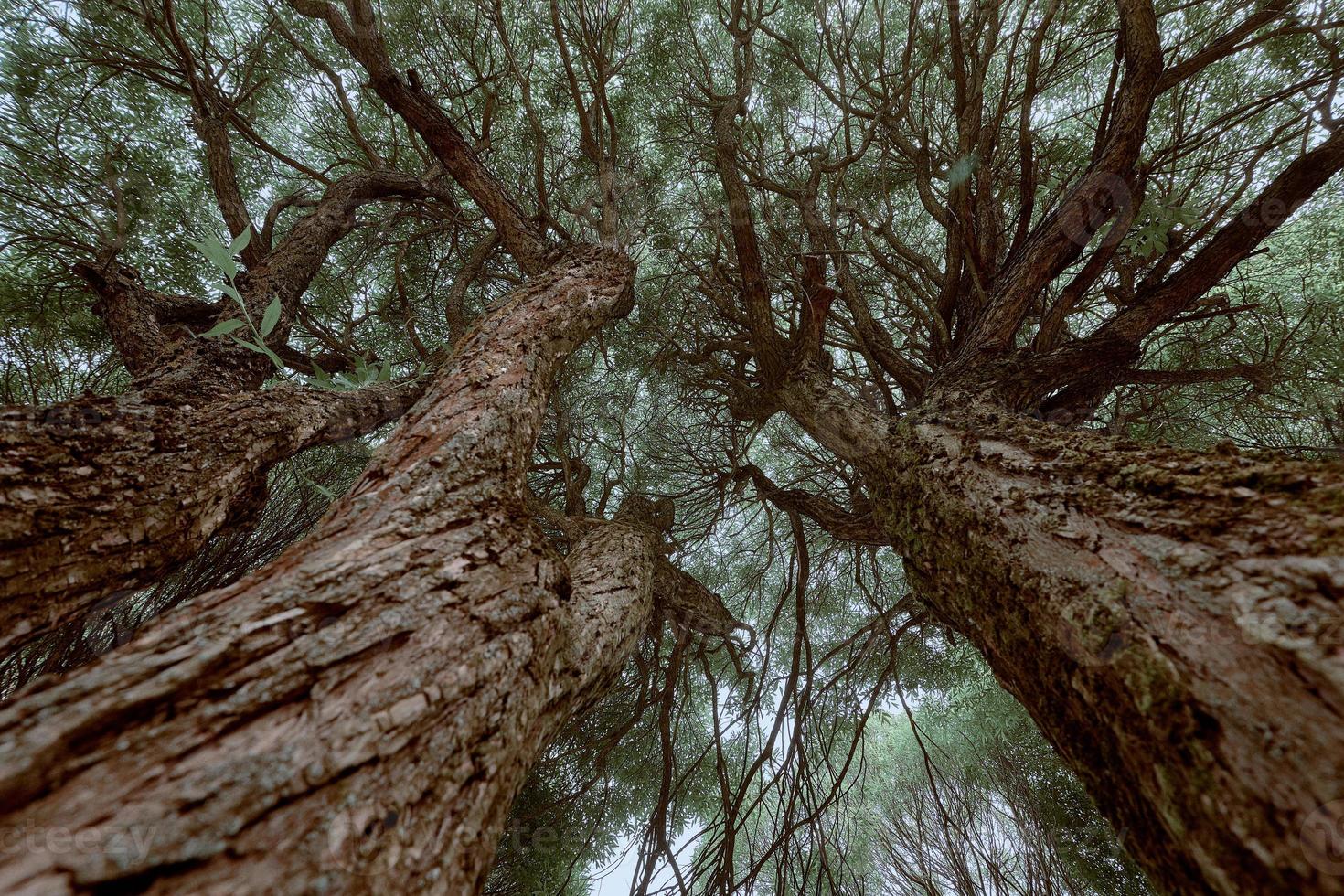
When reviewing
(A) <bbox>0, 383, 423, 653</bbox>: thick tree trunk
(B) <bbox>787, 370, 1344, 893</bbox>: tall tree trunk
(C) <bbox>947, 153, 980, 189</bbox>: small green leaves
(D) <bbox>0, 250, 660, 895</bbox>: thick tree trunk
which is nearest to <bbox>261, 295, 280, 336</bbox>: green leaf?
(A) <bbox>0, 383, 423, 653</bbox>: thick tree trunk

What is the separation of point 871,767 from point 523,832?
325 cm

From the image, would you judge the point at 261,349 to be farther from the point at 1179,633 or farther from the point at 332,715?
the point at 1179,633

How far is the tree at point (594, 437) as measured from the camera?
54 centimetres

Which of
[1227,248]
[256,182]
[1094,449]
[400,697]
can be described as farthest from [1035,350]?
[256,182]

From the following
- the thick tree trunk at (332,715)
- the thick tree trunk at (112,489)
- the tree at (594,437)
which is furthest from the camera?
the thick tree trunk at (112,489)

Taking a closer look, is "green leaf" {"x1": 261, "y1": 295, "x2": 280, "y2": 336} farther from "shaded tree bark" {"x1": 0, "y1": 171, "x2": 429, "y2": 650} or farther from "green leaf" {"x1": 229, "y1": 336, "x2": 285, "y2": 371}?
"shaded tree bark" {"x1": 0, "y1": 171, "x2": 429, "y2": 650}

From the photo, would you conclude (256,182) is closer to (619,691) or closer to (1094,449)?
(619,691)

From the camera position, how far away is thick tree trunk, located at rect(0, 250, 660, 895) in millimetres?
437

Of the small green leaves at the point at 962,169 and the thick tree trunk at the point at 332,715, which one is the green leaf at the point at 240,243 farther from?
the small green leaves at the point at 962,169

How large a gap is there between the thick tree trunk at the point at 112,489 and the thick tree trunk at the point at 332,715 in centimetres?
37

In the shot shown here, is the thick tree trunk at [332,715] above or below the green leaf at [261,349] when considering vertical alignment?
below

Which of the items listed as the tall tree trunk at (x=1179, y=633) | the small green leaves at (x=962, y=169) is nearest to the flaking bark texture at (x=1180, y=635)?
the tall tree trunk at (x=1179, y=633)

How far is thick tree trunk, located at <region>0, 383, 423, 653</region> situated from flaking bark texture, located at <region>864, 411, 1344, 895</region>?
1.59 metres

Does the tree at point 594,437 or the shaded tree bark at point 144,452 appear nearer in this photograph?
the tree at point 594,437
